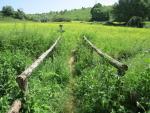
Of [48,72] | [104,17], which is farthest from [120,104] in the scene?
[104,17]

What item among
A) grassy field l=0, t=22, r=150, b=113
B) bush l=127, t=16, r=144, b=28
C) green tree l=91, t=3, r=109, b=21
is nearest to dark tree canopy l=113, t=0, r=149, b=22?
green tree l=91, t=3, r=109, b=21

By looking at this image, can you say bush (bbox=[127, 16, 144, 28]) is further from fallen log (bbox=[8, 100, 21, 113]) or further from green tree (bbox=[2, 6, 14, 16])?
green tree (bbox=[2, 6, 14, 16])

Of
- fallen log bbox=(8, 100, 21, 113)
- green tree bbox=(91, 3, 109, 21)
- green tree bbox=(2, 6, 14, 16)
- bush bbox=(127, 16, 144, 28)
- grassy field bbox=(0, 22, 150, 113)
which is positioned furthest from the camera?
green tree bbox=(91, 3, 109, 21)

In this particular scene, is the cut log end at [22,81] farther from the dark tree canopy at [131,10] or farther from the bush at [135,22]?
the dark tree canopy at [131,10]

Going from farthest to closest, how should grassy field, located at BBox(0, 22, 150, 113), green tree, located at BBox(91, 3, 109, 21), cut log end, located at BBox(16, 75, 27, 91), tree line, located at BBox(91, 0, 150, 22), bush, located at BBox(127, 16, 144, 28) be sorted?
green tree, located at BBox(91, 3, 109, 21), tree line, located at BBox(91, 0, 150, 22), bush, located at BBox(127, 16, 144, 28), grassy field, located at BBox(0, 22, 150, 113), cut log end, located at BBox(16, 75, 27, 91)

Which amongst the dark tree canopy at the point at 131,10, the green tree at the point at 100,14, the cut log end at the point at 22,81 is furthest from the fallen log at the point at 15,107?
the green tree at the point at 100,14

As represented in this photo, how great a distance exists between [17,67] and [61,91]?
186cm

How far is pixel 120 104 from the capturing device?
6.56m

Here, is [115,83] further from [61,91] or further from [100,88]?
[61,91]

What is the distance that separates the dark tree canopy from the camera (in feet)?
188

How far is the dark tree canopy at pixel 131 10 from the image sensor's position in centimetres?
5732

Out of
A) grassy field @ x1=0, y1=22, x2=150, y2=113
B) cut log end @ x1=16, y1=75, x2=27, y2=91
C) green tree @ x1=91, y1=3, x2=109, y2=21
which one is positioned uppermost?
cut log end @ x1=16, y1=75, x2=27, y2=91

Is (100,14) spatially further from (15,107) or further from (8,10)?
(15,107)

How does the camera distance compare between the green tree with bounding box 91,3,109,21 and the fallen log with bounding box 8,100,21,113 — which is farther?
the green tree with bounding box 91,3,109,21
